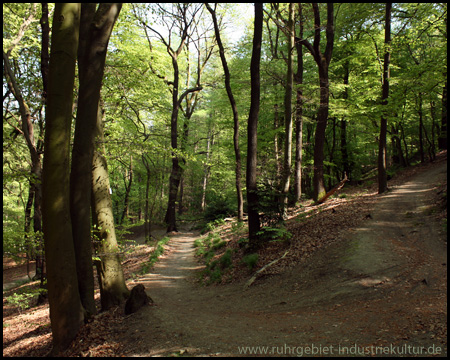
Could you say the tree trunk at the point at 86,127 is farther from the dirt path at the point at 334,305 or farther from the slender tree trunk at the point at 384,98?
the slender tree trunk at the point at 384,98

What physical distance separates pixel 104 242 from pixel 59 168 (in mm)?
2514

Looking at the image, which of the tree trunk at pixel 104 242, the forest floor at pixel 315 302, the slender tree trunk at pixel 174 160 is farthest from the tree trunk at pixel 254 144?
the slender tree trunk at pixel 174 160

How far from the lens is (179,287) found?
931cm

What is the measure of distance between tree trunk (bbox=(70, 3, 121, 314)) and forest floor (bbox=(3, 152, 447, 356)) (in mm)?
1547

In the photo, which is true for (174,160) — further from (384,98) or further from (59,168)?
(59,168)

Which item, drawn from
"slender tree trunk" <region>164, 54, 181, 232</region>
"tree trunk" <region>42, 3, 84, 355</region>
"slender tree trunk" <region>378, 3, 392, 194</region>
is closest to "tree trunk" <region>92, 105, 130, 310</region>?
"tree trunk" <region>42, 3, 84, 355</region>

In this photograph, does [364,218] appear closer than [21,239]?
No

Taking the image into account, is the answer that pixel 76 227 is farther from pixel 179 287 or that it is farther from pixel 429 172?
pixel 429 172

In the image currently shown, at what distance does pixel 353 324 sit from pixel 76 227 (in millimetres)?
5159

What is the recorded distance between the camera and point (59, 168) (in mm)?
4699

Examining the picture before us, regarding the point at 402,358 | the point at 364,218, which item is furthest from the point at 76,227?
the point at 364,218

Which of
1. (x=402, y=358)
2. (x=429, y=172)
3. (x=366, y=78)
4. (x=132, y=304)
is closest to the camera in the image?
(x=402, y=358)

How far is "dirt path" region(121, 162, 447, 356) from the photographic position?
3875 mm

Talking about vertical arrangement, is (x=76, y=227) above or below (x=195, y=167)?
below
